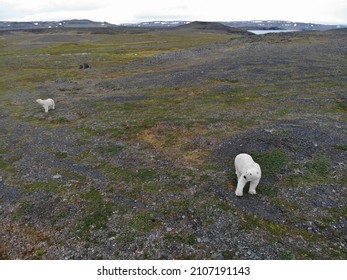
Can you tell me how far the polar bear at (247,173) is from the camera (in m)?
13.9

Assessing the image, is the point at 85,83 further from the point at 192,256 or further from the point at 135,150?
the point at 192,256

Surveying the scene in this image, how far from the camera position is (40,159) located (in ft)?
65.6

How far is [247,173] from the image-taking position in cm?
1391

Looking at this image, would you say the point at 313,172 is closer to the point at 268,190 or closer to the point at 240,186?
the point at 268,190

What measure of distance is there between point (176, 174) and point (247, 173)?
4701 millimetres

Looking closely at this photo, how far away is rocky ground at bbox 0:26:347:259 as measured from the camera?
39.6ft

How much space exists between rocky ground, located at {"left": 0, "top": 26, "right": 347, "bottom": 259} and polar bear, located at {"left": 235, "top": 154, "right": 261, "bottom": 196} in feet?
1.66

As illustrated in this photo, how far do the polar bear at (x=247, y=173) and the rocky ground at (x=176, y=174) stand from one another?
0.51 meters

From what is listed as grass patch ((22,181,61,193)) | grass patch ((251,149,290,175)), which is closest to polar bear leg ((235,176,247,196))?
grass patch ((251,149,290,175))

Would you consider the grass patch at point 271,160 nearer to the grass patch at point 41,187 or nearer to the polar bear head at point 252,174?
the polar bear head at point 252,174

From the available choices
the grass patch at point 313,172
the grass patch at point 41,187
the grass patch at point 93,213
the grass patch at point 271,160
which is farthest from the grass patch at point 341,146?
the grass patch at point 41,187

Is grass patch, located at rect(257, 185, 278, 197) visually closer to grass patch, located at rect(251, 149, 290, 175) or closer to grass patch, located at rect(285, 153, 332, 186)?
grass patch, located at rect(285, 153, 332, 186)

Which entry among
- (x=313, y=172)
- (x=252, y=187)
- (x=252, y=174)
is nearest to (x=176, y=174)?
(x=252, y=187)

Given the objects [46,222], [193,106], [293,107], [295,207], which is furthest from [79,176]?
[293,107]
